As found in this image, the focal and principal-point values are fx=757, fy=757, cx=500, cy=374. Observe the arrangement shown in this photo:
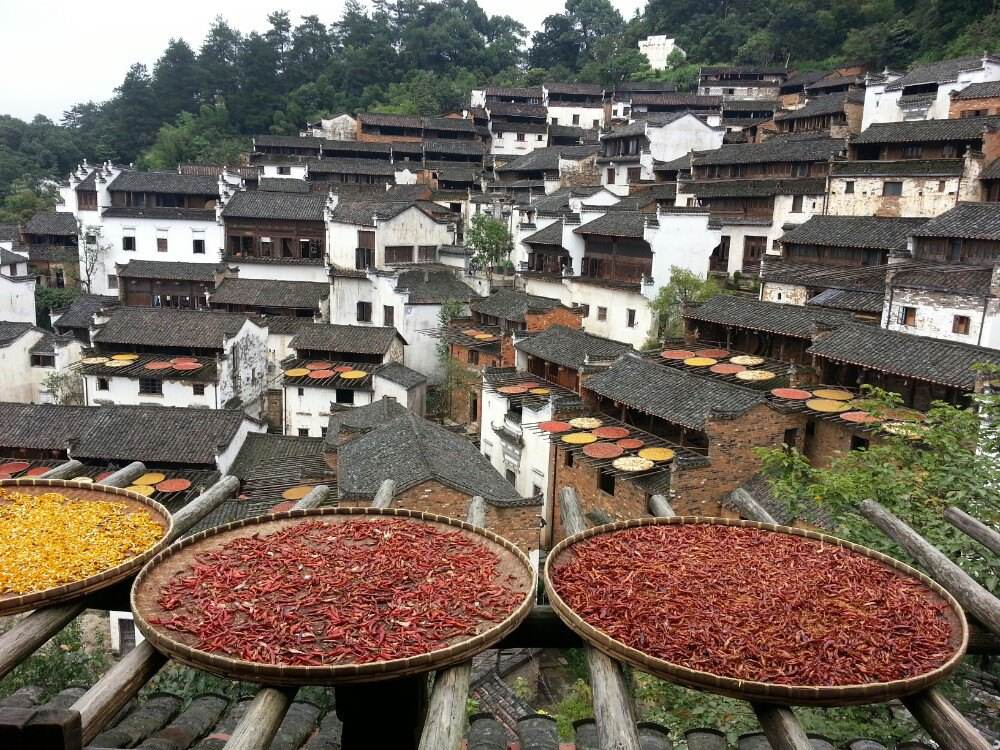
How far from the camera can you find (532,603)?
405 cm

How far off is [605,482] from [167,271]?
30.3m

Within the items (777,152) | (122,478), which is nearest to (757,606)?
(122,478)

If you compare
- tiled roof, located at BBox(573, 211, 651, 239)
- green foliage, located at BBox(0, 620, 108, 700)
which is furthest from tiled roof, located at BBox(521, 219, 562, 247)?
green foliage, located at BBox(0, 620, 108, 700)

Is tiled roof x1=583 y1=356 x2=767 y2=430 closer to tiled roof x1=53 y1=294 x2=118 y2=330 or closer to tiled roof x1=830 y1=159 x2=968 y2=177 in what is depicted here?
tiled roof x1=830 y1=159 x2=968 y2=177

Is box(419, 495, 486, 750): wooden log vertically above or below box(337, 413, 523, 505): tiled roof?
above

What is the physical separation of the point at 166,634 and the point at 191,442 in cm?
2311

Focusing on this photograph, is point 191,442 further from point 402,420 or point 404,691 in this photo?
point 404,691

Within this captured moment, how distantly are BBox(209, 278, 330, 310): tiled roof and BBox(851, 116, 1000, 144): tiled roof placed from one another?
27353 millimetres

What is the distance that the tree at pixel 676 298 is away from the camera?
30.6m

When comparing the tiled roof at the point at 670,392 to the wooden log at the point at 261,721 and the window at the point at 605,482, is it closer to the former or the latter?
the window at the point at 605,482

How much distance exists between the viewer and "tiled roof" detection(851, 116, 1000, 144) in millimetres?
30484

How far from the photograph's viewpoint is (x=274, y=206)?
4334 cm

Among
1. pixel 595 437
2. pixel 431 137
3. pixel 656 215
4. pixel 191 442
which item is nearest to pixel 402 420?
pixel 595 437

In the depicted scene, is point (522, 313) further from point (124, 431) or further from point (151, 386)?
point (124, 431)
